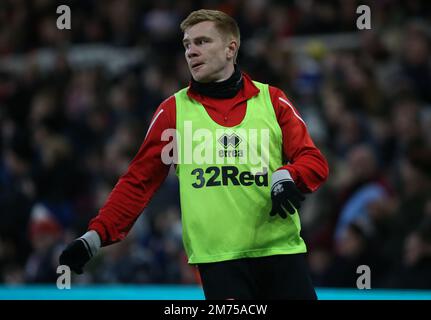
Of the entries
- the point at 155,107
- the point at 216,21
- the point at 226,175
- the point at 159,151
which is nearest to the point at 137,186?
the point at 159,151

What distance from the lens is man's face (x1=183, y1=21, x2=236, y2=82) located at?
169 inches

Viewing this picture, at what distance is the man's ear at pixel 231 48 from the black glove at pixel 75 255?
3.23ft

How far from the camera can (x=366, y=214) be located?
7836 millimetres

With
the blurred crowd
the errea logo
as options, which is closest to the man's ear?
the errea logo

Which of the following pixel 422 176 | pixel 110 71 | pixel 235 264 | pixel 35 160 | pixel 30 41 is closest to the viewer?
pixel 235 264

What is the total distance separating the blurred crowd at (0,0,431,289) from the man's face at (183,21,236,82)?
10.0 feet

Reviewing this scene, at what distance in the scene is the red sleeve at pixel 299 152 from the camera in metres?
4.07

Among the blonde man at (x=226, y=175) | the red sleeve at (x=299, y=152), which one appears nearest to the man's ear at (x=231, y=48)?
the blonde man at (x=226, y=175)

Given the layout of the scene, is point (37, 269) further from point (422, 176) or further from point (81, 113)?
point (422, 176)

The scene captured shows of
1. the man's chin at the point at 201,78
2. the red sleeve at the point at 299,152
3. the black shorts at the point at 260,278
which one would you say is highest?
the man's chin at the point at 201,78

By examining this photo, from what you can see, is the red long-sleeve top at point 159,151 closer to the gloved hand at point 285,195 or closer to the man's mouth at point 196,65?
the man's mouth at point 196,65

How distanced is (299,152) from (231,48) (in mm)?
546
